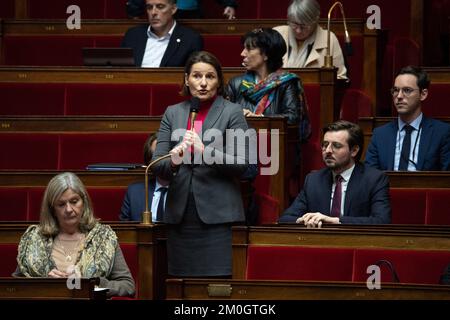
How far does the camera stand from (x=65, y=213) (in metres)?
3.54

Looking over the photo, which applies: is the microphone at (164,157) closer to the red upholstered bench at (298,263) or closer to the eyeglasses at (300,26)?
the red upholstered bench at (298,263)

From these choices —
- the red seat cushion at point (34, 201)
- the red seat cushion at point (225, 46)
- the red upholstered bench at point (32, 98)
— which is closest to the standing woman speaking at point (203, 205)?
the red seat cushion at point (34, 201)

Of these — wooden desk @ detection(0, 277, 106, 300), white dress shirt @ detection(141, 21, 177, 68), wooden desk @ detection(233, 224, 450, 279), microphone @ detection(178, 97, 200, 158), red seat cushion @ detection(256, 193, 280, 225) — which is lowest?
wooden desk @ detection(0, 277, 106, 300)

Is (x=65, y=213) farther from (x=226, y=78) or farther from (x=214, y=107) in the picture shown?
(x=226, y=78)

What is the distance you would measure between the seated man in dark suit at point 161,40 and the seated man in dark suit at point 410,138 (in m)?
0.95

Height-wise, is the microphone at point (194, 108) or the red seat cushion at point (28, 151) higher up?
the microphone at point (194, 108)

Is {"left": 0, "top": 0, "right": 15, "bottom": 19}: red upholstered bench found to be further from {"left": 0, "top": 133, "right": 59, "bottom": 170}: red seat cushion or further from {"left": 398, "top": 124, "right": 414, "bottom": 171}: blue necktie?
{"left": 398, "top": 124, "right": 414, "bottom": 171}: blue necktie

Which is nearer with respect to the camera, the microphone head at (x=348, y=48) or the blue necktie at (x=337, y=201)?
the blue necktie at (x=337, y=201)

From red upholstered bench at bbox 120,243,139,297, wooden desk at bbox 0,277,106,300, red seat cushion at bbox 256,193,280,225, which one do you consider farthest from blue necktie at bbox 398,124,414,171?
wooden desk at bbox 0,277,106,300

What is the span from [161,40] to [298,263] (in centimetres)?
180

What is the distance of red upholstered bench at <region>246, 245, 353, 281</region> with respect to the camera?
11.8ft

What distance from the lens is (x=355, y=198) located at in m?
3.96

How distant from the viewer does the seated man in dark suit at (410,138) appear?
14.7 feet

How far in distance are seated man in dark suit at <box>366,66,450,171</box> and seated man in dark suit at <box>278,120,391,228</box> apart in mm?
468
